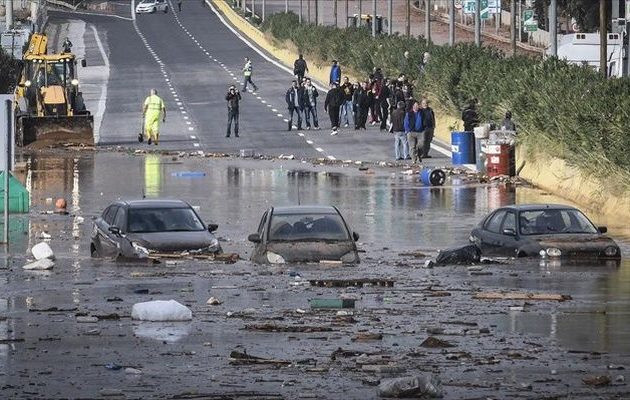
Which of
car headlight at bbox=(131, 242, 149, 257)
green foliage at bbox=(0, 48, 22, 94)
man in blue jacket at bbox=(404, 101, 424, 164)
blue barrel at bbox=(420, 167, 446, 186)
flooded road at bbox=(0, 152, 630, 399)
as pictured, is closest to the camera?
flooded road at bbox=(0, 152, 630, 399)

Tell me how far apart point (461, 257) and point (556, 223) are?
5.55 feet

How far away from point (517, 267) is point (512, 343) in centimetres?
956

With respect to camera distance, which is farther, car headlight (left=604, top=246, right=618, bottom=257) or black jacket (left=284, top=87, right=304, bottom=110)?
black jacket (left=284, top=87, right=304, bottom=110)

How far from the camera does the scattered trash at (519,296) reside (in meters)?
23.6

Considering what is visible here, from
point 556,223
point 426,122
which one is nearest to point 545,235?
point 556,223

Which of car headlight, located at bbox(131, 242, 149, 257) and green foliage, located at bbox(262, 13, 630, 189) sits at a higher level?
green foliage, located at bbox(262, 13, 630, 189)

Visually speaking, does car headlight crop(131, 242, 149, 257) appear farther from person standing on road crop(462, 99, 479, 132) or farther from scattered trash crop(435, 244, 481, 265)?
person standing on road crop(462, 99, 479, 132)

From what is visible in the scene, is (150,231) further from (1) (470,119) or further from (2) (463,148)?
(1) (470,119)

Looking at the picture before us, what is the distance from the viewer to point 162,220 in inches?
1252

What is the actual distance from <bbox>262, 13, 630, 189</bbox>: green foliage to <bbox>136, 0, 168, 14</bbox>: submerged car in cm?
6977

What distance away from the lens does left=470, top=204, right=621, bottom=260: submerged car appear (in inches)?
Result: 1163

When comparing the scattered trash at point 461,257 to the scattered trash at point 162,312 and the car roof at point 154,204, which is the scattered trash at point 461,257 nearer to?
the car roof at point 154,204

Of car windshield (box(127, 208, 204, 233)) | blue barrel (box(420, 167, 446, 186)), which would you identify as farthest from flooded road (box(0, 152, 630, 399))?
blue barrel (box(420, 167, 446, 186))

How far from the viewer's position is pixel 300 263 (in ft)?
96.8
